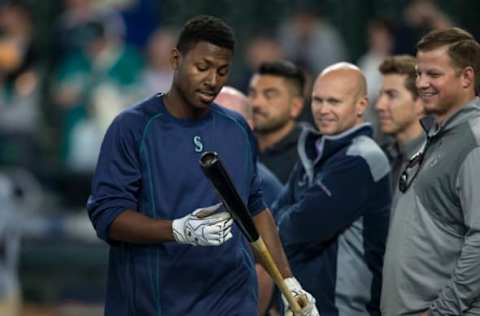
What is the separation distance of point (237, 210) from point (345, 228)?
113 cm

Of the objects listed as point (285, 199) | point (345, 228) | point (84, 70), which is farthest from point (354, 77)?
point (84, 70)

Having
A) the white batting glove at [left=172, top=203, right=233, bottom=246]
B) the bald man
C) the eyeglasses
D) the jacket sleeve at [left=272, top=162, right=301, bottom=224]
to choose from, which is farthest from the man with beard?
the white batting glove at [left=172, top=203, right=233, bottom=246]

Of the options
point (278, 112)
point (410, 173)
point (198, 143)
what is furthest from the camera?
point (278, 112)

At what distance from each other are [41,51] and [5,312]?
3.48m

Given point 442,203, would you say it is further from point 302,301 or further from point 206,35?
point 206,35

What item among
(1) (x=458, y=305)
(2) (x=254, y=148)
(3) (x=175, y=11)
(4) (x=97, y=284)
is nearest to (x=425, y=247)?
(1) (x=458, y=305)

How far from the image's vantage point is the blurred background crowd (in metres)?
11.2

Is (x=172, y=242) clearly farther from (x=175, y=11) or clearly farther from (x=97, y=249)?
(x=175, y=11)

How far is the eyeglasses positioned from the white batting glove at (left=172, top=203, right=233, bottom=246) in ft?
2.73

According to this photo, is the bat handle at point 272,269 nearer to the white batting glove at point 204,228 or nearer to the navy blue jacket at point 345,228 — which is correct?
the white batting glove at point 204,228

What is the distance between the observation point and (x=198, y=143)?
5.12 metres

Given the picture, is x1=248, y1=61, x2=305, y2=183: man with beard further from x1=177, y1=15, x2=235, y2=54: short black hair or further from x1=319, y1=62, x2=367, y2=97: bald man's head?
x1=177, y1=15, x2=235, y2=54: short black hair

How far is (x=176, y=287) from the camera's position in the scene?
5.03m

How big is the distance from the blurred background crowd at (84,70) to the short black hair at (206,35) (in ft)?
18.0
